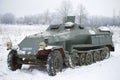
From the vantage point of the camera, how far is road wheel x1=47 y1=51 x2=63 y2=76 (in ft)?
31.7

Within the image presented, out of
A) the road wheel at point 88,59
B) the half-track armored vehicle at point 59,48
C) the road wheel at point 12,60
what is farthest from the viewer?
the road wheel at point 88,59

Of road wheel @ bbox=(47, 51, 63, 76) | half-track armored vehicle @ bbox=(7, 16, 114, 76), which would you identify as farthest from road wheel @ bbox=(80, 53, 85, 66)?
road wheel @ bbox=(47, 51, 63, 76)

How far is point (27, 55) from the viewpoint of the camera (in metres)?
10.1

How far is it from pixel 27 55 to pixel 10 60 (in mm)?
951

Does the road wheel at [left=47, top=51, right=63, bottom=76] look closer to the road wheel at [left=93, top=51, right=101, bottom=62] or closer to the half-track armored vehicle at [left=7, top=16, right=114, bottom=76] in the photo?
the half-track armored vehicle at [left=7, top=16, right=114, bottom=76]

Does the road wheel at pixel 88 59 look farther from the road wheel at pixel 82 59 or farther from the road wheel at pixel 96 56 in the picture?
the road wheel at pixel 96 56

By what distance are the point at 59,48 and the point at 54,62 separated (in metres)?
0.78

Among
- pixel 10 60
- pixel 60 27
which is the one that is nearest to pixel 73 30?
pixel 60 27

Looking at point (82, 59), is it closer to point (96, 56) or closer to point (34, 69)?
point (96, 56)

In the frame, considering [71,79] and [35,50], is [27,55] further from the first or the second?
[71,79]

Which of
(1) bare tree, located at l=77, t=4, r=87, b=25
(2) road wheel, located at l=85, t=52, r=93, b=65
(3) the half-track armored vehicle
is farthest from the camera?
(1) bare tree, located at l=77, t=4, r=87, b=25

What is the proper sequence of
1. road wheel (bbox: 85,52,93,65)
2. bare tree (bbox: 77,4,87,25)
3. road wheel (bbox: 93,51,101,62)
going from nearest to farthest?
road wheel (bbox: 85,52,93,65) < road wheel (bbox: 93,51,101,62) < bare tree (bbox: 77,4,87,25)

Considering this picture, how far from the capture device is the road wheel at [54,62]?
381 inches

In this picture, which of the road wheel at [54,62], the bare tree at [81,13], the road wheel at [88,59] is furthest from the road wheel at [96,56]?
the bare tree at [81,13]
